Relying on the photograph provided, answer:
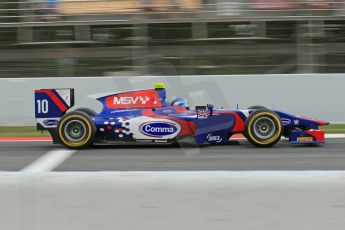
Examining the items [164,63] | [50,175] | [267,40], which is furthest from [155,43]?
[50,175]

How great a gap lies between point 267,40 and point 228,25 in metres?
1.26

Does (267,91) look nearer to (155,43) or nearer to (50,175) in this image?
(155,43)

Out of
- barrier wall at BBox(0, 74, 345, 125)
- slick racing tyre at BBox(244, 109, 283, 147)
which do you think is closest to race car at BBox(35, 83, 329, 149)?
slick racing tyre at BBox(244, 109, 283, 147)

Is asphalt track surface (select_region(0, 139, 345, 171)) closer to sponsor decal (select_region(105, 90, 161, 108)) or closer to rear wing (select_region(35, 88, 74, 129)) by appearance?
rear wing (select_region(35, 88, 74, 129))

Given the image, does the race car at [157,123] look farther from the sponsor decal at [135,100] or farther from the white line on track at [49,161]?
the white line on track at [49,161]

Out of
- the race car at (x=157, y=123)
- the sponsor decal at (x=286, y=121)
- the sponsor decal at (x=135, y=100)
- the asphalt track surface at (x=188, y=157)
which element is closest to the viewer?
the asphalt track surface at (x=188, y=157)

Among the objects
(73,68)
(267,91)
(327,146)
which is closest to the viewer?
(327,146)

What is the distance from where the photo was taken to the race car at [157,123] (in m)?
8.81

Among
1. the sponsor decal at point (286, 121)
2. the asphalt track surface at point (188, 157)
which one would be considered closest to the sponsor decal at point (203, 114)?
the asphalt track surface at point (188, 157)

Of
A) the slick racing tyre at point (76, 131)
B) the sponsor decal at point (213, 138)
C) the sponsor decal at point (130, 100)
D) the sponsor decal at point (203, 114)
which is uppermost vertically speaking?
the sponsor decal at point (130, 100)

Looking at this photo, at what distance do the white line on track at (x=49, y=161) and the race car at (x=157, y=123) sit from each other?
34cm

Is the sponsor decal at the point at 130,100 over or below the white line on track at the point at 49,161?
over

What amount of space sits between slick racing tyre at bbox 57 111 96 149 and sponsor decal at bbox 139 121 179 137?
855mm

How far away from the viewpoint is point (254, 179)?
2.43 meters
